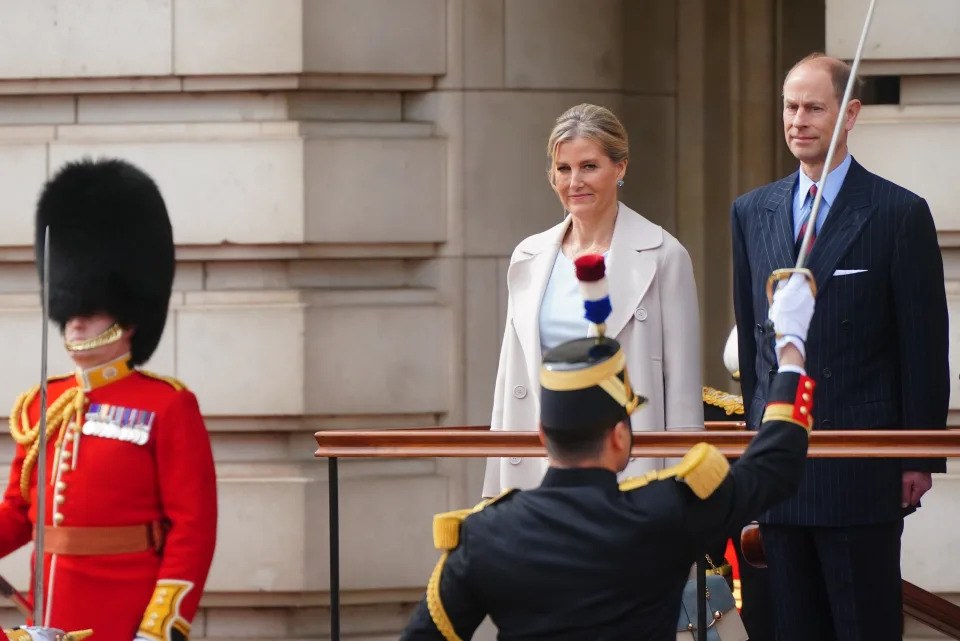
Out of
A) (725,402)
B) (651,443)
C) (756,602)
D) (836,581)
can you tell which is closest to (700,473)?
(651,443)

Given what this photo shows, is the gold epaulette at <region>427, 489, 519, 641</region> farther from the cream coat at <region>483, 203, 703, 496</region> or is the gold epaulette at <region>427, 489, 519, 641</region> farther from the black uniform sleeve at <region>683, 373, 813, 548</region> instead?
the cream coat at <region>483, 203, 703, 496</region>

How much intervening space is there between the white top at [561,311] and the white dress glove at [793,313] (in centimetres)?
115

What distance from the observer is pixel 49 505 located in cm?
439

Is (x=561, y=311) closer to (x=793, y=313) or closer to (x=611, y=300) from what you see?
(x=611, y=300)

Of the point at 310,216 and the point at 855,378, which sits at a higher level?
the point at 310,216

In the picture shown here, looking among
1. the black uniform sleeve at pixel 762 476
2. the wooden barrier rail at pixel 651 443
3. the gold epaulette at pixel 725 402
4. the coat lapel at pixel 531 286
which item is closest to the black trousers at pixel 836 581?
the wooden barrier rail at pixel 651 443

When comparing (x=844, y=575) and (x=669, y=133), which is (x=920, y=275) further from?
(x=669, y=133)

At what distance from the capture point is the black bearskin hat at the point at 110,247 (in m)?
4.58

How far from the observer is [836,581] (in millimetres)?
4418

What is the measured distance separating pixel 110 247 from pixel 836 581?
1.94 m

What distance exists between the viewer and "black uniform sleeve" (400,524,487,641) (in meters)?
3.28

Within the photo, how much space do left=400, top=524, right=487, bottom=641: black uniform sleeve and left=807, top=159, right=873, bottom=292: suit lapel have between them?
1545mm

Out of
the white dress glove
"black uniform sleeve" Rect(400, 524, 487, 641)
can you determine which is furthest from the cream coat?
"black uniform sleeve" Rect(400, 524, 487, 641)

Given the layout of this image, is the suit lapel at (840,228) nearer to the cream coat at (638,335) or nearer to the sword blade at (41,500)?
the cream coat at (638,335)
